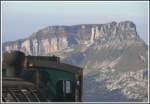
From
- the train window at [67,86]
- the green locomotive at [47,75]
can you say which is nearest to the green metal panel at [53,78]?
the green locomotive at [47,75]

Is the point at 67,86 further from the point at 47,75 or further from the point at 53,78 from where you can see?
the point at 47,75

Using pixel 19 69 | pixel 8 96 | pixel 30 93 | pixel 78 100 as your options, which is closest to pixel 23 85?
pixel 30 93

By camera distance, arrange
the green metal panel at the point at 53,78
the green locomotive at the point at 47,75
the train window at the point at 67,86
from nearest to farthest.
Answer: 1. the green locomotive at the point at 47,75
2. the green metal panel at the point at 53,78
3. the train window at the point at 67,86

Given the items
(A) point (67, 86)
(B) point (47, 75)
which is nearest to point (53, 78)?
(B) point (47, 75)

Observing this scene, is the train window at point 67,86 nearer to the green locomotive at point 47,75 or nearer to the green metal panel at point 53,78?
the green locomotive at point 47,75

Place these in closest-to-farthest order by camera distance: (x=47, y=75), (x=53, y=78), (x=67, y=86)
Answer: (x=47, y=75) < (x=53, y=78) < (x=67, y=86)

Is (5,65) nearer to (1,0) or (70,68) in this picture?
(70,68)

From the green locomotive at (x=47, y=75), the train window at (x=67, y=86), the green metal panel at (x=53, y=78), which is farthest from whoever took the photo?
the train window at (x=67, y=86)

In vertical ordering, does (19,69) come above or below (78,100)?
above
